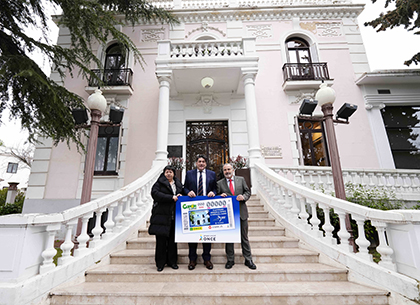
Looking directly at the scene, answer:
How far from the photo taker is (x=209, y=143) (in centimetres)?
896

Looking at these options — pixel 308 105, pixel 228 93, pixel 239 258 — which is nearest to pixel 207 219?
pixel 239 258

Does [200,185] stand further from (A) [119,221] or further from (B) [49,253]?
(B) [49,253]

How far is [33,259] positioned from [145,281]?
4.70ft

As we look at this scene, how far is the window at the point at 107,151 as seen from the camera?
8.55m

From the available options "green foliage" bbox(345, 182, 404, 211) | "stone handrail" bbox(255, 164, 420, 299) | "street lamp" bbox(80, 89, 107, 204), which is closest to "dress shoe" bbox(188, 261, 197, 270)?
"stone handrail" bbox(255, 164, 420, 299)

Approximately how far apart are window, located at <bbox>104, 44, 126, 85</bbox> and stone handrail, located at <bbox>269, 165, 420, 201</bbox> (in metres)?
7.61

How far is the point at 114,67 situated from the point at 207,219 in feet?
31.3

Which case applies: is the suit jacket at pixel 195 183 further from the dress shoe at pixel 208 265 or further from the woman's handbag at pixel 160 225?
the dress shoe at pixel 208 265

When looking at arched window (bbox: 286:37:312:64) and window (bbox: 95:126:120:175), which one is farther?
arched window (bbox: 286:37:312:64)

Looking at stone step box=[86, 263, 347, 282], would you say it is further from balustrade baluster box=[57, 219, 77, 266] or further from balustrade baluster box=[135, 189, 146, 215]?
balustrade baluster box=[135, 189, 146, 215]

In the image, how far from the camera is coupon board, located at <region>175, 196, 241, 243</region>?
3.17 meters

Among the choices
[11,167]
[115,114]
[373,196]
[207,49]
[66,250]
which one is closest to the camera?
[66,250]

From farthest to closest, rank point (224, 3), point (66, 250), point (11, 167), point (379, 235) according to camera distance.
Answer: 1. point (11, 167)
2. point (224, 3)
3. point (66, 250)
4. point (379, 235)

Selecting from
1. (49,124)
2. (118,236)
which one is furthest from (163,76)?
(118,236)
